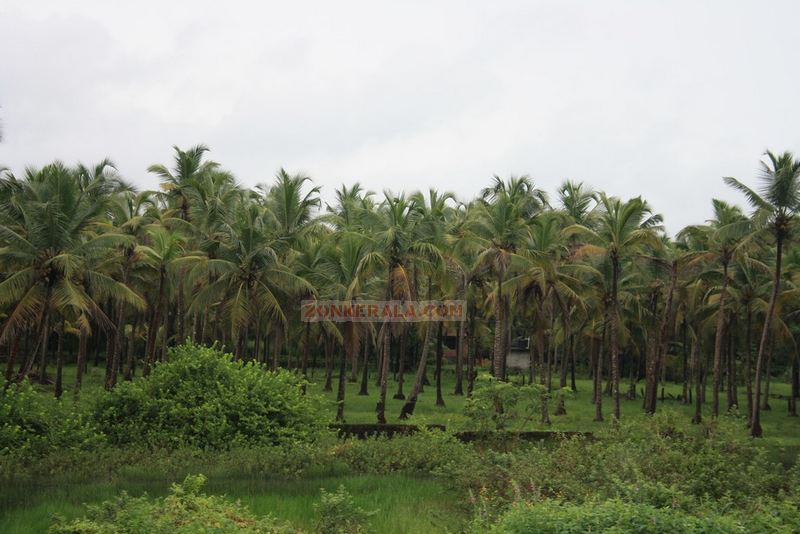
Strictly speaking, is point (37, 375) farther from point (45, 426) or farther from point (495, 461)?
point (495, 461)

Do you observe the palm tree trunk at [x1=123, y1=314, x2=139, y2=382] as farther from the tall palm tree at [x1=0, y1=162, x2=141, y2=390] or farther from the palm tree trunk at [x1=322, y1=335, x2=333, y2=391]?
the tall palm tree at [x1=0, y1=162, x2=141, y2=390]

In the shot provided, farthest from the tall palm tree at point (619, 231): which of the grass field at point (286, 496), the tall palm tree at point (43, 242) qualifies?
the tall palm tree at point (43, 242)

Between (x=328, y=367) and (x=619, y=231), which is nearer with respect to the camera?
(x=619, y=231)

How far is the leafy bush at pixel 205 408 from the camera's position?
17.1 metres

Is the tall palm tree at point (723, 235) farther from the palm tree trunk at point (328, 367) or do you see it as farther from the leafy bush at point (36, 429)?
the leafy bush at point (36, 429)

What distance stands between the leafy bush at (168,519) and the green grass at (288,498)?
97cm

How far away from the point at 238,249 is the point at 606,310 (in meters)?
17.7

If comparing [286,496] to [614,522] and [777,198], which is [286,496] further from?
[777,198]

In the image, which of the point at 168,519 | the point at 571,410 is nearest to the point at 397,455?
the point at 168,519

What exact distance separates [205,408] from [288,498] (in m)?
4.52

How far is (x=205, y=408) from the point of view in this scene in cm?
1720

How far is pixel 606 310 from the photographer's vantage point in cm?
3559

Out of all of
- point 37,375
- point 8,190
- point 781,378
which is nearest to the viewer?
point 8,190

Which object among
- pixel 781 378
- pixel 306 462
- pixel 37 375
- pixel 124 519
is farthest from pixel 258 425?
pixel 781 378
